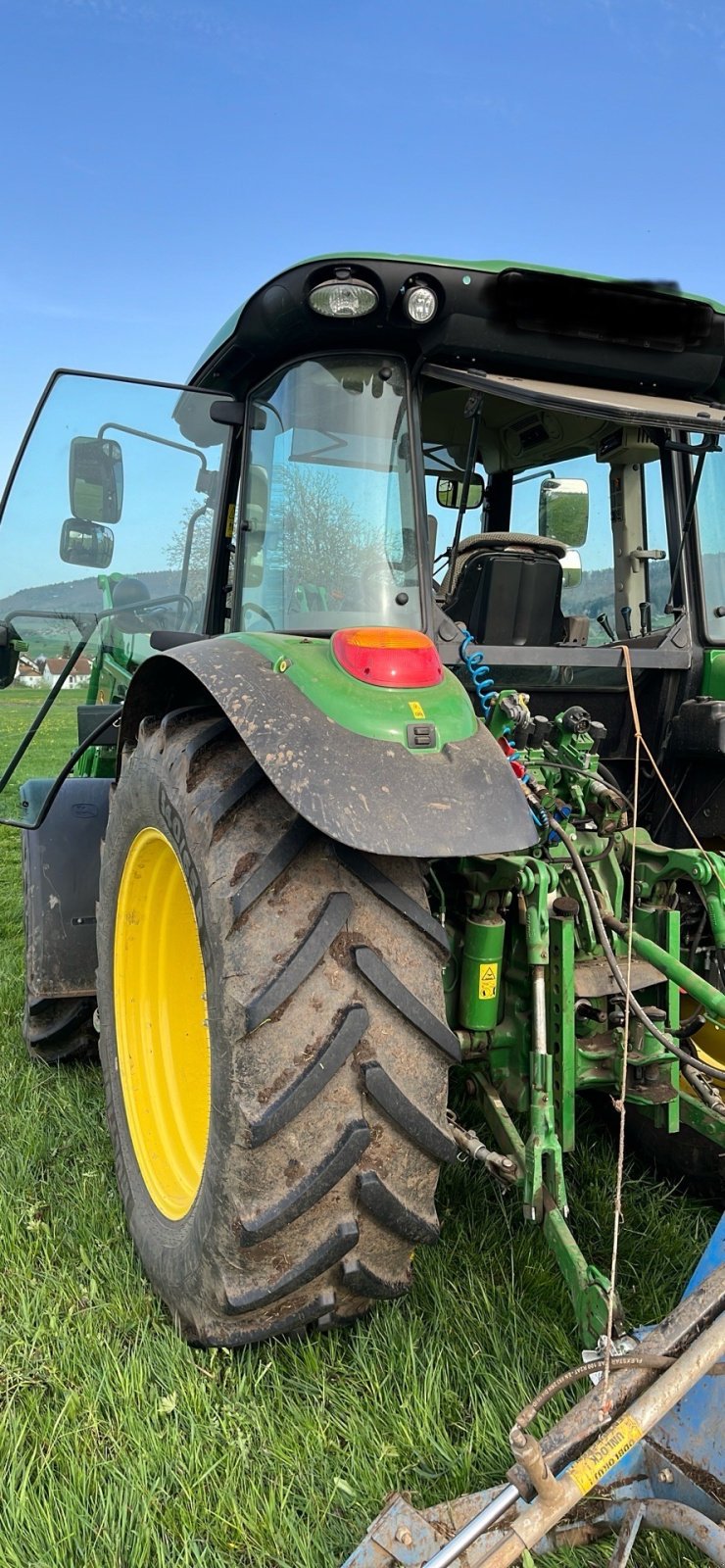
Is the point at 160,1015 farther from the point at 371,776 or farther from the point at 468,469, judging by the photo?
the point at 468,469

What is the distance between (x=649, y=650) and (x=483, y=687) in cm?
54

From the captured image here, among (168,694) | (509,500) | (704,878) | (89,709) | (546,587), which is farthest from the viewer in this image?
(89,709)

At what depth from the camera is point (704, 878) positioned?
202 cm

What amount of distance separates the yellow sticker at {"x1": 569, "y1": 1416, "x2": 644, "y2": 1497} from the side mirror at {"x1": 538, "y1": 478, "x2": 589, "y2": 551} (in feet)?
7.82

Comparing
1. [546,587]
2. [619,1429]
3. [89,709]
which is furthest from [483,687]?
[89,709]

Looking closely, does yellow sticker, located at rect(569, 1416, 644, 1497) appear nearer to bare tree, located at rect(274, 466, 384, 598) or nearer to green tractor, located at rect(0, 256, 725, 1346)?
green tractor, located at rect(0, 256, 725, 1346)

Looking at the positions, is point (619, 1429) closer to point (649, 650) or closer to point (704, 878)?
point (704, 878)

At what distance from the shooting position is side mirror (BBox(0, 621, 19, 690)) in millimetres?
3182

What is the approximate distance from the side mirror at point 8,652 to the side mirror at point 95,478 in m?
0.44

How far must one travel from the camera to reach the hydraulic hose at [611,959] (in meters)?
1.83

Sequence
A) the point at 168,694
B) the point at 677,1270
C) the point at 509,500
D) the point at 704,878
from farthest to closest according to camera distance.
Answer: the point at 509,500 < the point at 168,694 < the point at 677,1270 < the point at 704,878

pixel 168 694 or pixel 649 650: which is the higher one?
pixel 649 650

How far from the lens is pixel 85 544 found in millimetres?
3111

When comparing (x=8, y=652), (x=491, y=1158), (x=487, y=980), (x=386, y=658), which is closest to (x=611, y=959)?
(x=487, y=980)
